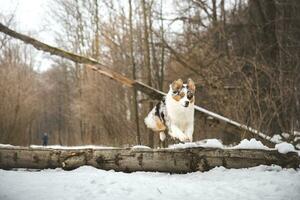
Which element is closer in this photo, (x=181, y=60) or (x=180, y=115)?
(x=180, y=115)


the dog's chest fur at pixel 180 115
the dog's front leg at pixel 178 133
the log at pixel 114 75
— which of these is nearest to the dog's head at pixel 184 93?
the dog's chest fur at pixel 180 115

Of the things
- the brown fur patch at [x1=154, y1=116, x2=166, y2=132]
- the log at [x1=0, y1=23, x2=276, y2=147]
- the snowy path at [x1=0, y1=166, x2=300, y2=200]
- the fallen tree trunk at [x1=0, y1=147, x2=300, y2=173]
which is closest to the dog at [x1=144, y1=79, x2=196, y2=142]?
the brown fur patch at [x1=154, y1=116, x2=166, y2=132]

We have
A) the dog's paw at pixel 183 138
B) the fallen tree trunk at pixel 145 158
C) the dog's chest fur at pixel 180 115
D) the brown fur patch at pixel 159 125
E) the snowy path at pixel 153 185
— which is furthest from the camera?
the brown fur patch at pixel 159 125

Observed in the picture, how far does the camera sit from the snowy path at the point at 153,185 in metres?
3.86

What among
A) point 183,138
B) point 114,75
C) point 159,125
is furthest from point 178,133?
point 114,75

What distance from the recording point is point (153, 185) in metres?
4.20

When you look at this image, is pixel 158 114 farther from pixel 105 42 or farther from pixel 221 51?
pixel 105 42

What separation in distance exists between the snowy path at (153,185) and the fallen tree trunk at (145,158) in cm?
15

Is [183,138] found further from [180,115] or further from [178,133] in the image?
[180,115]

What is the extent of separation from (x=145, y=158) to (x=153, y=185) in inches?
35.8

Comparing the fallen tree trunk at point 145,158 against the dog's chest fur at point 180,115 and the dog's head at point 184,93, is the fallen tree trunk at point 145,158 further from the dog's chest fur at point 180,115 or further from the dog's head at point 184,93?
the dog's chest fur at point 180,115

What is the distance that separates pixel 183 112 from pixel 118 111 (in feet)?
32.7

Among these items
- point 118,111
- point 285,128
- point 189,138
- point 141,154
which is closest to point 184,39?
point 118,111

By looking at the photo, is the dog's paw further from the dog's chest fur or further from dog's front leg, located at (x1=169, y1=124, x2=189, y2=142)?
the dog's chest fur
